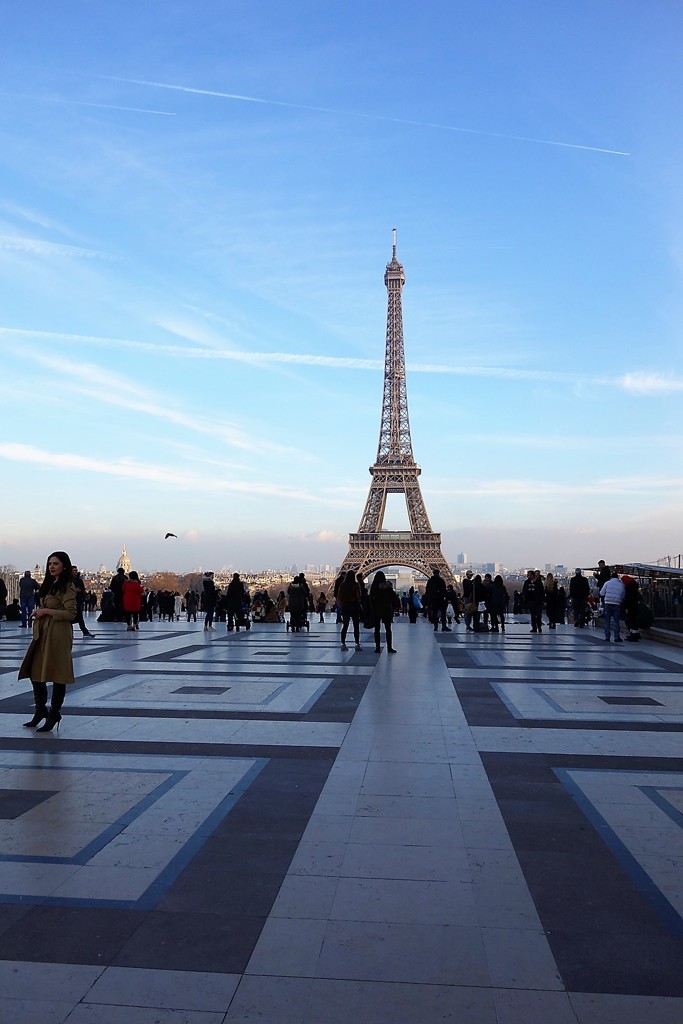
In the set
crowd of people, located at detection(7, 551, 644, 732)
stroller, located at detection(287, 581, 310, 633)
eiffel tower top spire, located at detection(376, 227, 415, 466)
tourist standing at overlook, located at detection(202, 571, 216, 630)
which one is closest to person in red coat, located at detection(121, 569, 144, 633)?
crowd of people, located at detection(7, 551, 644, 732)

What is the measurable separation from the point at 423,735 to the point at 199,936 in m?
3.97

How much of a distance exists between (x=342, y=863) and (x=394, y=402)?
262ft

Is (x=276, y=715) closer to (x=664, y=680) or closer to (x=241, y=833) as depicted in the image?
(x=241, y=833)

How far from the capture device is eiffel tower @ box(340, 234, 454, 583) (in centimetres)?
7531

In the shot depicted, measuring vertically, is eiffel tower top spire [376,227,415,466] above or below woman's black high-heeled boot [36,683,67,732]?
above

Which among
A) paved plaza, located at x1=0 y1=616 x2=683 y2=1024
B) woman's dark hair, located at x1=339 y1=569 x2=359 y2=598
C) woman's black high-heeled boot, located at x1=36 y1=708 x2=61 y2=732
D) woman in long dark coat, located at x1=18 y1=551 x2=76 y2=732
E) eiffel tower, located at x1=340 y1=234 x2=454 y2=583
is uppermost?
eiffel tower, located at x1=340 y1=234 x2=454 y2=583

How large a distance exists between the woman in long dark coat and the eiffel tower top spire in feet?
241

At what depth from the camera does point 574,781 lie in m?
5.65

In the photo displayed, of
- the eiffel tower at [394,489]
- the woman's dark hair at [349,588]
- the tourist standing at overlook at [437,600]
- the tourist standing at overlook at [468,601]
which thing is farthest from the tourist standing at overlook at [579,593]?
the eiffel tower at [394,489]

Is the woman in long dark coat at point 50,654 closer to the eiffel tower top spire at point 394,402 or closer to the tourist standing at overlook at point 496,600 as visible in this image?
the tourist standing at overlook at point 496,600

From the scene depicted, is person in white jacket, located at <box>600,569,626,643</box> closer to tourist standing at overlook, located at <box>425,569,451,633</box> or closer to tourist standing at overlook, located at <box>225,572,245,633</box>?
tourist standing at overlook, located at <box>425,569,451,633</box>

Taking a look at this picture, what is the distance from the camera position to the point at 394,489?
262 feet

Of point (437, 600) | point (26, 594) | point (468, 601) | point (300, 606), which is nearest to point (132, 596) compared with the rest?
point (26, 594)

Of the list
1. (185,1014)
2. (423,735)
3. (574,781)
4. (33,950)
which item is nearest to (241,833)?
(33,950)
